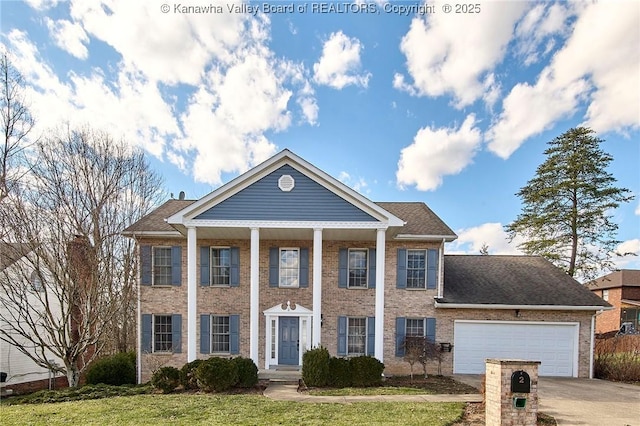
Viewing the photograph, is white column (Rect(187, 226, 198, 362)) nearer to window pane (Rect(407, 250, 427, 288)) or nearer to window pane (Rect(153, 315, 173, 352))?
window pane (Rect(153, 315, 173, 352))

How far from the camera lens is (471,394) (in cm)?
1001

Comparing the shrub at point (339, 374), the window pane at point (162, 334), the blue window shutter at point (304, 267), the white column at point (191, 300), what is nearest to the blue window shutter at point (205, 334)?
the window pane at point (162, 334)

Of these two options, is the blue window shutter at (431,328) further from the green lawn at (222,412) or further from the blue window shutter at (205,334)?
the blue window shutter at (205,334)

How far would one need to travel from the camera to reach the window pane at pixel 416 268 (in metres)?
14.3

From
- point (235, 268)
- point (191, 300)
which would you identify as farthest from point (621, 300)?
point (191, 300)

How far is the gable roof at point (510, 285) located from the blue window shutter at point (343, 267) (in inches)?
144

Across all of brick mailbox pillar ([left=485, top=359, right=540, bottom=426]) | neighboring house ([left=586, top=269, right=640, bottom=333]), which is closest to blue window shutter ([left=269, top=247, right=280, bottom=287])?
brick mailbox pillar ([left=485, top=359, right=540, bottom=426])

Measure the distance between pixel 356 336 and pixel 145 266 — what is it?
8.66 m

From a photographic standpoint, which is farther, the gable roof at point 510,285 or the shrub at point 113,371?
the gable roof at point 510,285

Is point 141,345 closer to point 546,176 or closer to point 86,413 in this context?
point 86,413

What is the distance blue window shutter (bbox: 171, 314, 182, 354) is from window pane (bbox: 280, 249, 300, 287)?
4.20 metres

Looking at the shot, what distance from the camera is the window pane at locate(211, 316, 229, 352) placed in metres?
14.2

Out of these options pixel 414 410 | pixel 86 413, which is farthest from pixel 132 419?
pixel 414 410

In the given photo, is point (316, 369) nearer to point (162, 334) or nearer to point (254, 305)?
point (254, 305)
